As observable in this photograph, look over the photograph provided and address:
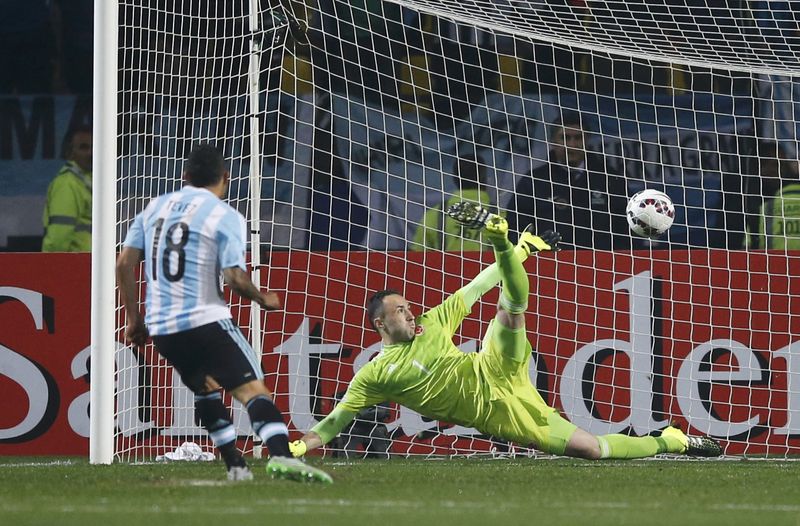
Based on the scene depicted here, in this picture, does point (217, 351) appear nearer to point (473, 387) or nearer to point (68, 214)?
point (473, 387)

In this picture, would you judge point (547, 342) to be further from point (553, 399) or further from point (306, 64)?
point (306, 64)

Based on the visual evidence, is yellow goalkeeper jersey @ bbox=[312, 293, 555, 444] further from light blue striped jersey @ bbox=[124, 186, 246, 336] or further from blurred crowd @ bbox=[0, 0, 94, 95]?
blurred crowd @ bbox=[0, 0, 94, 95]

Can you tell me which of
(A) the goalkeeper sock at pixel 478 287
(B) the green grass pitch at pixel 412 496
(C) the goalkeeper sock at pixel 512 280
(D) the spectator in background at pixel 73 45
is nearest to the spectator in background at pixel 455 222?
(A) the goalkeeper sock at pixel 478 287

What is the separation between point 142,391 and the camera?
29.2ft

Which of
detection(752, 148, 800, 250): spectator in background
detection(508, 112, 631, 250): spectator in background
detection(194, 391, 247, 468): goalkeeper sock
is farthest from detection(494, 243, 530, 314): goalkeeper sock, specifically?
detection(752, 148, 800, 250): spectator in background

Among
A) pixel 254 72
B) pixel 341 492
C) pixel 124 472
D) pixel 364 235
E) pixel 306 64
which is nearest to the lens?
pixel 341 492

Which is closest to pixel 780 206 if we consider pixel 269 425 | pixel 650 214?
pixel 650 214

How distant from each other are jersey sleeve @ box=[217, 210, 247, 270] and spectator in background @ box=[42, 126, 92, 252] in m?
5.13

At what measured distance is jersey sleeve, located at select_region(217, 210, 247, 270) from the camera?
5754 millimetres

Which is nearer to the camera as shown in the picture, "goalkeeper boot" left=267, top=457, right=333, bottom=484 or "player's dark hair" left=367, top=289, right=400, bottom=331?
"goalkeeper boot" left=267, top=457, right=333, bottom=484

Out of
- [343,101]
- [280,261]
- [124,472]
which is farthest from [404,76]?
[124,472]

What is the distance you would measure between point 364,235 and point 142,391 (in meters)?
2.13

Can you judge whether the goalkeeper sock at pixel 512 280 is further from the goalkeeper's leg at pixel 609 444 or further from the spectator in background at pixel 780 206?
the spectator in background at pixel 780 206

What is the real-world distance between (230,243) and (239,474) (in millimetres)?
1061
